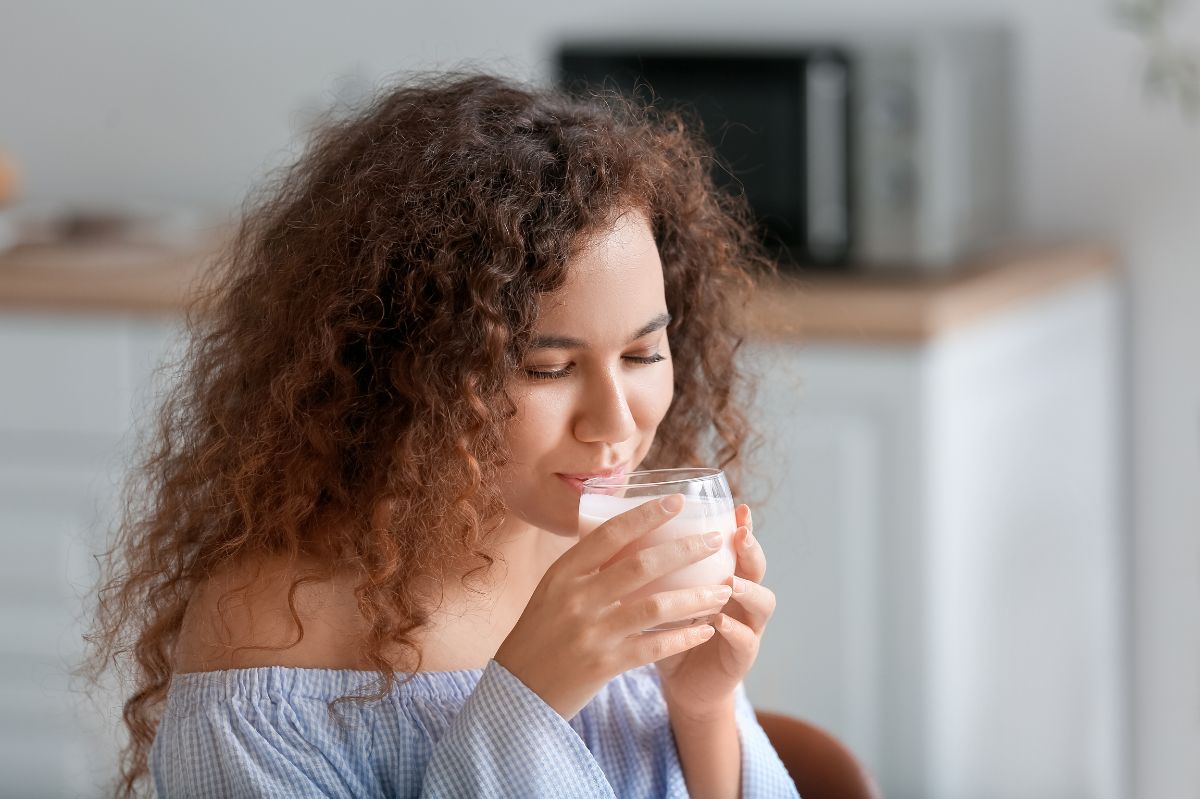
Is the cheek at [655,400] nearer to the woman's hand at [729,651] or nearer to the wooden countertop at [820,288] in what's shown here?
the woman's hand at [729,651]

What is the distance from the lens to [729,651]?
3.39 ft

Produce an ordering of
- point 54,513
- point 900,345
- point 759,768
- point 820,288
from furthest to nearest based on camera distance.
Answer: point 54,513
point 820,288
point 900,345
point 759,768

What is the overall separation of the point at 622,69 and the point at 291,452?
133 cm

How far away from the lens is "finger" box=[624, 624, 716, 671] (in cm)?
91

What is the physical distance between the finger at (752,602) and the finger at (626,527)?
9cm

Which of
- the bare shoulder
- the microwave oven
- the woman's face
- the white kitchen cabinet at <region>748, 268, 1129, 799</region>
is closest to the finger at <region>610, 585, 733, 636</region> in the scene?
the woman's face

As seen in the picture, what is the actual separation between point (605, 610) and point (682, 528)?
2.7 inches

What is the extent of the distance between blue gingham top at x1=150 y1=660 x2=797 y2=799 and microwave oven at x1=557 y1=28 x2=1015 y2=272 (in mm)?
1218

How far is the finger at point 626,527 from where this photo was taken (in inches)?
35.4

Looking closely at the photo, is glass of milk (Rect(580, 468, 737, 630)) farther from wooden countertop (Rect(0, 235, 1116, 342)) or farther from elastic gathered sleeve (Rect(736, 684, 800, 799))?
wooden countertop (Rect(0, 235, 1116, 342))

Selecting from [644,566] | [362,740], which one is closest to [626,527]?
[644,566]

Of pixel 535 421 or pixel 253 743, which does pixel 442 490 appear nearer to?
pixel 535 421

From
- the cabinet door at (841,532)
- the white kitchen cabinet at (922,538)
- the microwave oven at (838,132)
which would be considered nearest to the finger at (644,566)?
the white kitchen cabinet at (922,538)

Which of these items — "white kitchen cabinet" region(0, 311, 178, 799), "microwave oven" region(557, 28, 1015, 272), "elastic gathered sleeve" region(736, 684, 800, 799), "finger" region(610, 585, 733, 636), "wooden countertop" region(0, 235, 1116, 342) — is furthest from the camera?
"white kitchen cabinet" region(0, 311, 178, 799)
